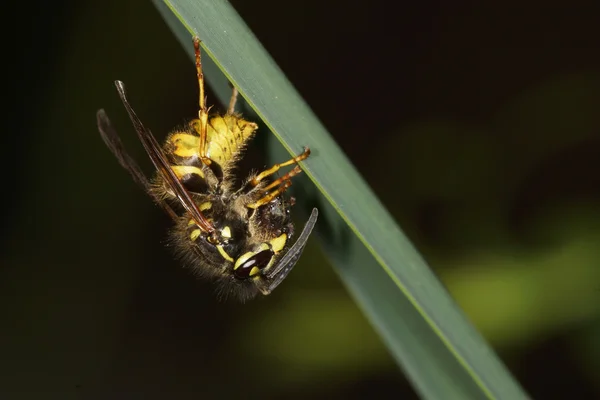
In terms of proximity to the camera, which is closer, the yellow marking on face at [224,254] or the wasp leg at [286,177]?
the wasp leg at [286,177]

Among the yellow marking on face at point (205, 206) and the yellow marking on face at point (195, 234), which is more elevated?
the yellow marking on face at point (205, 206)

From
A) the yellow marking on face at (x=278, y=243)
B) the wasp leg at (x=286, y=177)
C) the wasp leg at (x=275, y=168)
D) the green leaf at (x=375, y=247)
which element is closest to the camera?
the green leaf at (x=375, y=247)

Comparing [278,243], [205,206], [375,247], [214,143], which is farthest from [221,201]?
[375,247]

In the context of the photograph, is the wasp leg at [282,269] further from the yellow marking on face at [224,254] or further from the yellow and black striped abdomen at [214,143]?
the yellow and black striped abdomen at [214,143]

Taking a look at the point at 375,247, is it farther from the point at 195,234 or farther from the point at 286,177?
the point at 195,234

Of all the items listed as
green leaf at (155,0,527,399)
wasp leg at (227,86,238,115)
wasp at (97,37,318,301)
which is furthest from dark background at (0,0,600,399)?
green leaf at (155,0,527,399)

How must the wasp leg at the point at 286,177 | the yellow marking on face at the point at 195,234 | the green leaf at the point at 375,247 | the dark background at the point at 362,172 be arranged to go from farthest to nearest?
the dark background at the point at 362,172 < the yellow marking on face at the point at 195,234 < the wasp leg at the point at 286,177 < the green leaf at the point at 375,247

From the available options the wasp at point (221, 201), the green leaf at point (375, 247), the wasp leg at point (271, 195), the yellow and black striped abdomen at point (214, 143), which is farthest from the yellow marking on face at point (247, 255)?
the green leaf at point (375, 247)

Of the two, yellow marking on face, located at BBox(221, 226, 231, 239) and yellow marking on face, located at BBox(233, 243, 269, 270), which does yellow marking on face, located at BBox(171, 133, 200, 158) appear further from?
yellow marking on face, located at BBox(233, 243, 269, 270)
